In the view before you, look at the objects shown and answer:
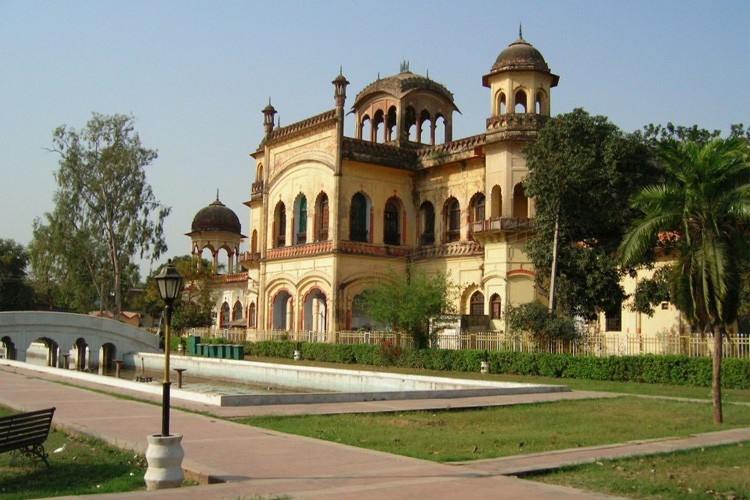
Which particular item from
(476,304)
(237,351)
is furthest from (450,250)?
(237,351)

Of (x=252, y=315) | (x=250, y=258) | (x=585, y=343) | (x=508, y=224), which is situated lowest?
(x=585, y=343)

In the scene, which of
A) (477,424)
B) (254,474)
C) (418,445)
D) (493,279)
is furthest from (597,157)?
(254,474)

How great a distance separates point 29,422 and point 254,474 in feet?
9.09

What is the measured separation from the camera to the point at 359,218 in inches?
1400

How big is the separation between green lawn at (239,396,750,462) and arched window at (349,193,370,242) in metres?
20.6

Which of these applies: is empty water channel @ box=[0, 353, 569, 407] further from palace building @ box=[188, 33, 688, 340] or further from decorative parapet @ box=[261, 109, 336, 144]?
decorative parapet @ box=[261, 109, 336, 144]

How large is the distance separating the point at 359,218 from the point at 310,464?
27076 mm

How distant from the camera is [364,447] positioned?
10016 mm

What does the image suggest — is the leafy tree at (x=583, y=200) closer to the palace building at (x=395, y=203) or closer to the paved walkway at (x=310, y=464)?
the palace building at (x=395, y=203)

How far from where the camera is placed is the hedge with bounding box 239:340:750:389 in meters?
20.5

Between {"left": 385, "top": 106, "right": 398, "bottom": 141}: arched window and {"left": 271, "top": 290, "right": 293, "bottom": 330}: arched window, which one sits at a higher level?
{"left": 385, "top": 106, "right": 398, "bottom": 141}: arched window

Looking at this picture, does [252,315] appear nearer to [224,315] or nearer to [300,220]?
[224,315]

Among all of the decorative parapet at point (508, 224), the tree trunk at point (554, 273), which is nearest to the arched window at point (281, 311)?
the decorative parapet at point (508, 224)

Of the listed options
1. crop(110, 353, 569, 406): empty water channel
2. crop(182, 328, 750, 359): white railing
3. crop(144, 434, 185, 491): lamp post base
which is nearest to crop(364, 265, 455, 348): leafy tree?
crop(182, 328, 750, 359): white railing
